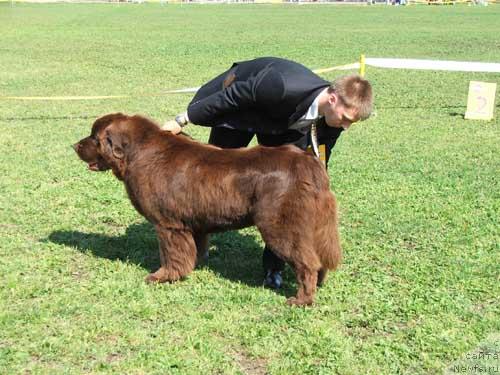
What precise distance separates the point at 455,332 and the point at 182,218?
2129 mm

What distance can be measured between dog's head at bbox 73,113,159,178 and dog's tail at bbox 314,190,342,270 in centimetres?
148

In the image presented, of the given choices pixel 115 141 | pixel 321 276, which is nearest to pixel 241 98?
pixel 115 141

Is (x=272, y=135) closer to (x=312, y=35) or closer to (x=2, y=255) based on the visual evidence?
(x=2, y=255)

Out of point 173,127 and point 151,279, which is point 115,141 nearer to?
point 173,127

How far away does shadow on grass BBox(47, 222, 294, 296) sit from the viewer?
5242mm

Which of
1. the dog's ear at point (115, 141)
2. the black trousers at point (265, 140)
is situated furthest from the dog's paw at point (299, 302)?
the dog's ear at point (115, 141)

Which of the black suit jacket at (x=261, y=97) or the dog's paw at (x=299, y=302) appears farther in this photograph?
the dog's paw at (x=299, y=302)

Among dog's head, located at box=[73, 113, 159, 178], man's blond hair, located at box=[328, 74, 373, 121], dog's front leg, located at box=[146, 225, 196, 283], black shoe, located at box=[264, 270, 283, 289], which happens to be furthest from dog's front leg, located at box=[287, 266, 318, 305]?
dog's head, located at box=[73, 113, 159, 178]

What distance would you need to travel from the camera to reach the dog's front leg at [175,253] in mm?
4715

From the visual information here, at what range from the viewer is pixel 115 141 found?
15.6ft

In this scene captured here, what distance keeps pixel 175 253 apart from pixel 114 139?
101cm

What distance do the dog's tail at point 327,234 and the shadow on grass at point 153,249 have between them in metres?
0.53

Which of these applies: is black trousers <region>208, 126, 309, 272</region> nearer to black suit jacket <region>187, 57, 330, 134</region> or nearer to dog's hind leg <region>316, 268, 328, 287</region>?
black suit jacket <region>187, 57, 330, 134</region>

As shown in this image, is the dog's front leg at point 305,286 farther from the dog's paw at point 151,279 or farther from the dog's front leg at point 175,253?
the dog's paw at point 151,279
